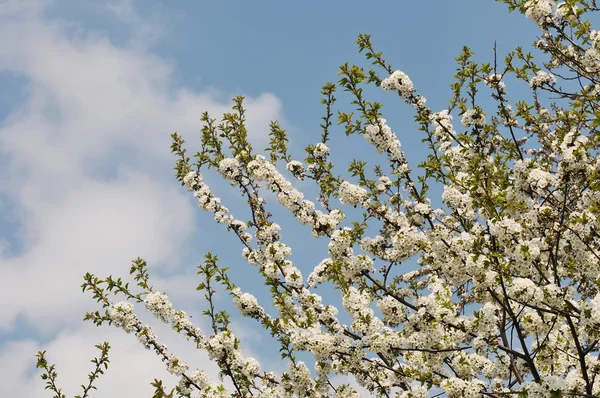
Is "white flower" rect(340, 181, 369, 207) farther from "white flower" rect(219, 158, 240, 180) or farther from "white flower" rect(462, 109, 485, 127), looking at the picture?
"white flower" rect(219, 158, 240, 180)

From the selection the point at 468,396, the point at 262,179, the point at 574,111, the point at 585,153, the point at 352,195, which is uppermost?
the point at 262,179

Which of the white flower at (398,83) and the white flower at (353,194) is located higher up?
the white flower at (398,83)

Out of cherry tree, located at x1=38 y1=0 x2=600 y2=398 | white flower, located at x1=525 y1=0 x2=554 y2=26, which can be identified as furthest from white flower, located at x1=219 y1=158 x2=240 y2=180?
white flower, located at x1=525 y1=0 x2=554 y2=26

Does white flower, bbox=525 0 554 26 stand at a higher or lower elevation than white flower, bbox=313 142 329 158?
lower

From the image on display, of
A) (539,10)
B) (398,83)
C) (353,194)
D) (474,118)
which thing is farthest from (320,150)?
(539,10)

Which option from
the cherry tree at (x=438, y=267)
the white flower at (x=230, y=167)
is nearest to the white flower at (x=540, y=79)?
the cherry tree at (x=438, y=267)

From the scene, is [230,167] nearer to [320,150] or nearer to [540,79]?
[320,150]

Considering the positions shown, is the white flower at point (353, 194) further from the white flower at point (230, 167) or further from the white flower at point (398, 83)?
the white flower at point (230, 167)

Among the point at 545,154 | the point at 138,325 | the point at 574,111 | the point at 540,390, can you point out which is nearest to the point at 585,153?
the point at 574,111

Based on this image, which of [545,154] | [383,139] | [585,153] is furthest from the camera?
[545,154]

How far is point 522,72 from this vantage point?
9.12 meters

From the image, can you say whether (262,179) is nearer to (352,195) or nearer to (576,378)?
(352,195)

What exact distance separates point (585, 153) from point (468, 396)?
3387 millimetres

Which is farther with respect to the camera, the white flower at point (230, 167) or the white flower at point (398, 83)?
the white flower at point (230, 167)
